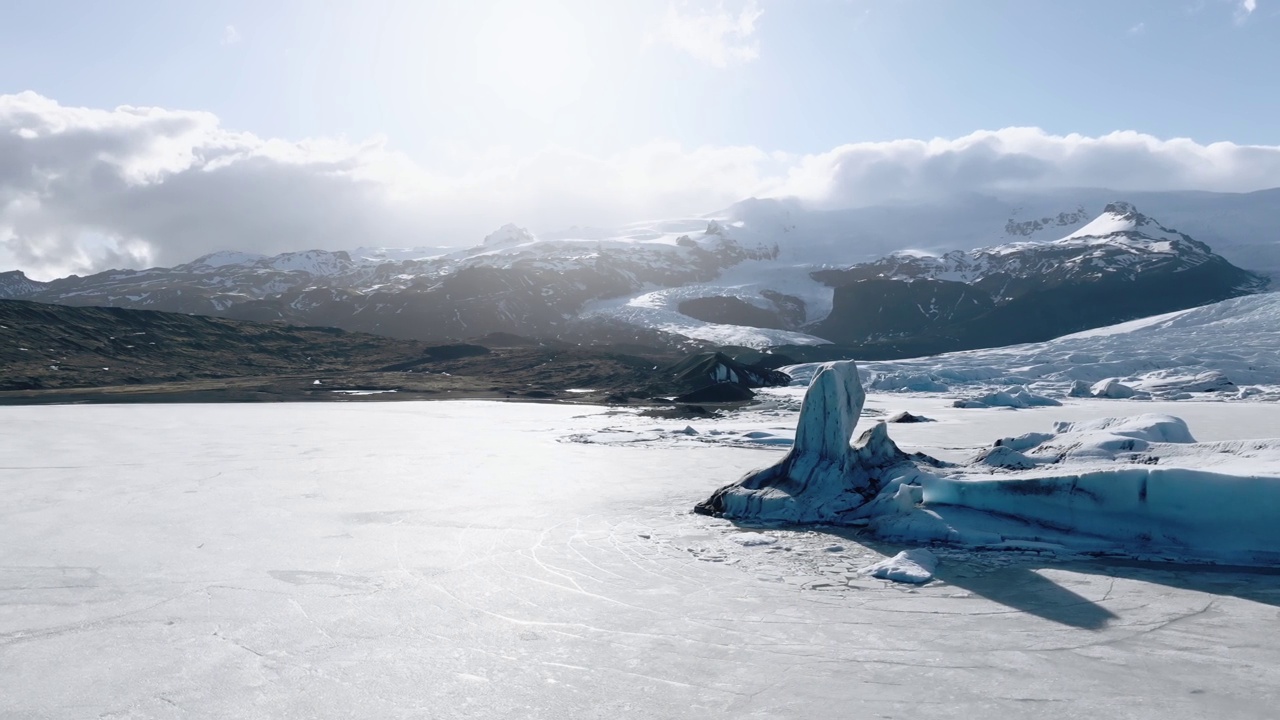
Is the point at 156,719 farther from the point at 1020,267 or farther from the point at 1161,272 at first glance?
the point at 1020,267

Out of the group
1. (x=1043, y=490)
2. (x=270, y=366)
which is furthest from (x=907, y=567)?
(x=270, y=366)

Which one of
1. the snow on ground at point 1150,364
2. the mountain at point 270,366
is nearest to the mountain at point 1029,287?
the snow on ground at point 1150,364

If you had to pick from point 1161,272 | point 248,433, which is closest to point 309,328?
point 248,433

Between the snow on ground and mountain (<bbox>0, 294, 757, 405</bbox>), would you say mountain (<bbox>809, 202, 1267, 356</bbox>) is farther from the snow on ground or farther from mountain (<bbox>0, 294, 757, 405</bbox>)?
mountain (<bbox>0, 294, 757, 405</bbox>)

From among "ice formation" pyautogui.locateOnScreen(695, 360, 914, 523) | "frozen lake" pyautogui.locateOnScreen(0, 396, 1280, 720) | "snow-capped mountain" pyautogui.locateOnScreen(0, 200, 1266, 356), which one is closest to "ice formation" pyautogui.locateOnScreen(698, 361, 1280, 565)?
"ice formation" pyautogui.locateOnScreen(695, 360, 914, 523)

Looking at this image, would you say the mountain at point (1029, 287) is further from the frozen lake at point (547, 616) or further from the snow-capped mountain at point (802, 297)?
the frozen lake at point (547, 616)

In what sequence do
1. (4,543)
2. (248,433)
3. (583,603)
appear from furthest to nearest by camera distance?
(248,433) → (4,543) → (583,603)

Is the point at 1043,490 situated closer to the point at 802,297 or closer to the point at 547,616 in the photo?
the point at 547,616

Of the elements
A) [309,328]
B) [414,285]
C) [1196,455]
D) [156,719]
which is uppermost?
[414,285]
